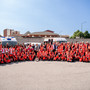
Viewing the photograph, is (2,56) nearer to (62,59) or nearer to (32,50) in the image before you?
(32,50)

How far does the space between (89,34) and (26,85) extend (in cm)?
5963

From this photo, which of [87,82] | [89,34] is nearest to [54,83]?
[87,82]

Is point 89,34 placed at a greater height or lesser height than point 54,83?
greater

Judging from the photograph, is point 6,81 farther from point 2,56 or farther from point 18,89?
point 2,56

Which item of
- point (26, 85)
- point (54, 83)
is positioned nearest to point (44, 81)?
point (54, 83)

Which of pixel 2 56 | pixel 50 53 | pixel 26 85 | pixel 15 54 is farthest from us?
pixel 50 53

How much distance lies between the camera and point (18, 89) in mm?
3305

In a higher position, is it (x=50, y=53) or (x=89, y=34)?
(x=89, y=34)

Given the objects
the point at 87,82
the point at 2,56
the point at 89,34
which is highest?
the point at 89,34

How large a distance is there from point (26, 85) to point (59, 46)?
18.9ft

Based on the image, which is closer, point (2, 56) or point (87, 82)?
point (87, 82)

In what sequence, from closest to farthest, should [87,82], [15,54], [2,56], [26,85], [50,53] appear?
1. [26,85]
2. [87,82]
3. [2,56]
4. [15,54]
5. [50,53]

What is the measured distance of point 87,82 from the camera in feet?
12.7

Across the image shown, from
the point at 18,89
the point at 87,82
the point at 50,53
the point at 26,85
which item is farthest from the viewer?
the point at 50,53
